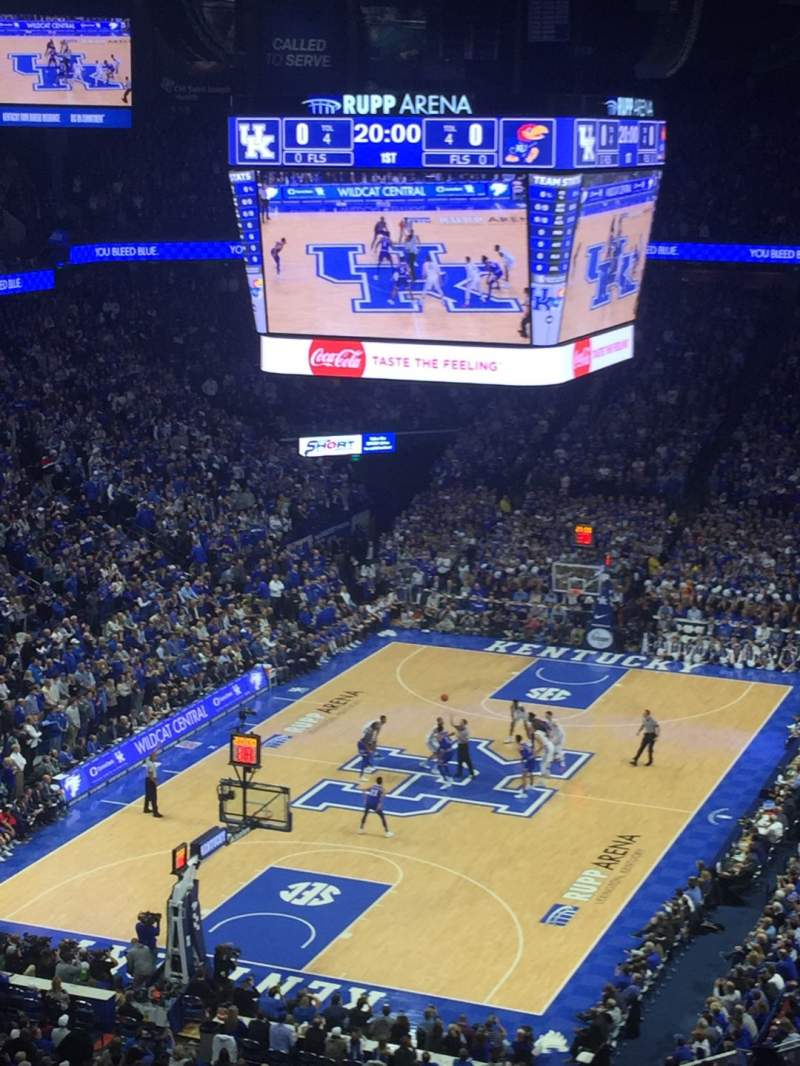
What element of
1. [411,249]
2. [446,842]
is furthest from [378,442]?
[446,842]

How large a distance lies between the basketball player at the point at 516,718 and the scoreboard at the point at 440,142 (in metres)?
10.7

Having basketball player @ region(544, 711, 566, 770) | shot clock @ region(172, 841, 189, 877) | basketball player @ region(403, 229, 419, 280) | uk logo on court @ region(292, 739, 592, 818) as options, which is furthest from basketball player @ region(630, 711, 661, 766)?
shot clock @ region(172, 841, 189, 877)

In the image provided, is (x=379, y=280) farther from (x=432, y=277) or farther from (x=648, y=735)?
(x=648, y=735)

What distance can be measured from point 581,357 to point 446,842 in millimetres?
10034

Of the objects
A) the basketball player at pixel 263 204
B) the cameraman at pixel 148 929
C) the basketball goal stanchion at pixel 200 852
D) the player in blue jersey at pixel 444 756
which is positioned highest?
the basketball player at pixel 263 204

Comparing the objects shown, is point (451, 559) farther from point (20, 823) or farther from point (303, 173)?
point (20, 823)

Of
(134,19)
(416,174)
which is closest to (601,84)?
(416,174)

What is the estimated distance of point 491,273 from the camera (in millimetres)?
33781

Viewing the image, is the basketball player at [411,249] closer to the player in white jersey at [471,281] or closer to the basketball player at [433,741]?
the player in white jersey at [471,281]

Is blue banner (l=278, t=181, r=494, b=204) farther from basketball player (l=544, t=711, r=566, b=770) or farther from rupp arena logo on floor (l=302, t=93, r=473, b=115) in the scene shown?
basketball player (l=544, t=711, r=566, b=770)

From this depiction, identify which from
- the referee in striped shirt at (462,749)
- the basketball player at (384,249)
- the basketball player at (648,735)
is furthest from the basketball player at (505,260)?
the basketball player at (648,735)

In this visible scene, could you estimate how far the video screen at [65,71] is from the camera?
142ft

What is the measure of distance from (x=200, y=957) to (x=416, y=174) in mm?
15223

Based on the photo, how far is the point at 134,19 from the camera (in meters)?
49.0
